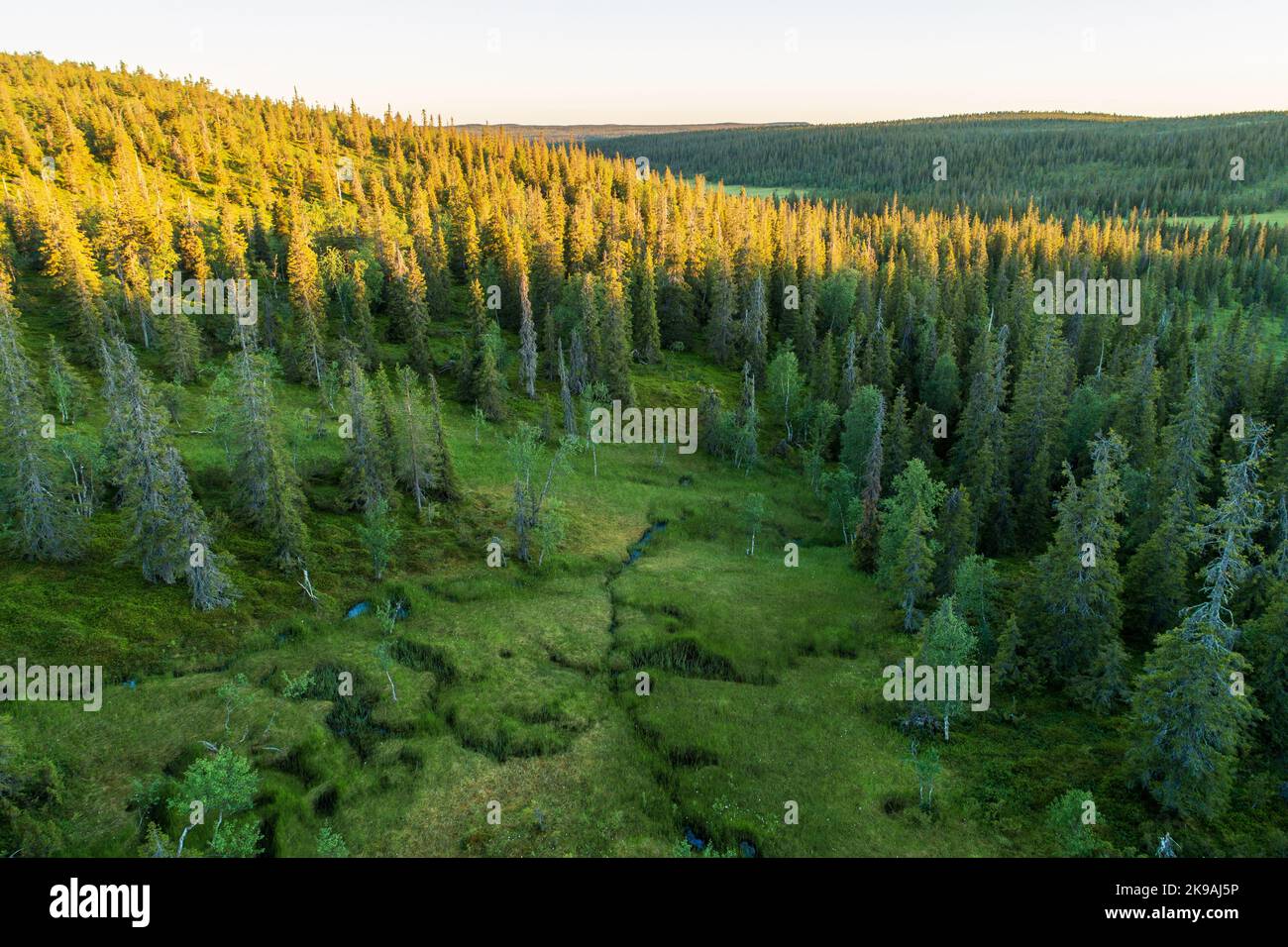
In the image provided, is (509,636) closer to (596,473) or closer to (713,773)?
(713,773)

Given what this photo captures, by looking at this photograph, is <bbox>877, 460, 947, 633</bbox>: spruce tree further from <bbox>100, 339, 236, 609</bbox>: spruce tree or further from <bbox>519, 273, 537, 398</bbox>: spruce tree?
<bbox>519, 273, 537, 398</bbox>: spruce tree

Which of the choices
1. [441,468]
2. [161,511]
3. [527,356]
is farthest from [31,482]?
[527,356]

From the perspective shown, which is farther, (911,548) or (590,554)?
(590,554)

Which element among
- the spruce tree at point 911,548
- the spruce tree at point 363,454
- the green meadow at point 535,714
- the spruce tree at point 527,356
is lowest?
the green meadow at point 535,714

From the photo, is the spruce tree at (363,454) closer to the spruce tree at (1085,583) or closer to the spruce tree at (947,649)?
the spruce tree at (947,649)

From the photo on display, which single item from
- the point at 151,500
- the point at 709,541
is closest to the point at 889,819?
the point at 709,541

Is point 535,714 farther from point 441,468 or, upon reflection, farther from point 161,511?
point 441,468

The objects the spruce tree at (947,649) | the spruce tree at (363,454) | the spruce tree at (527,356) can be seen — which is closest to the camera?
the spruce tree at (947,649)

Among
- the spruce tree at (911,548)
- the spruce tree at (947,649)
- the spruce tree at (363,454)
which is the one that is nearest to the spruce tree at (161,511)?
the spruce tree at (363,454)
